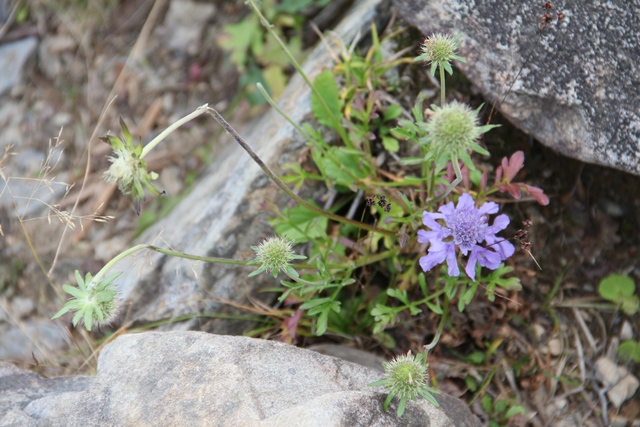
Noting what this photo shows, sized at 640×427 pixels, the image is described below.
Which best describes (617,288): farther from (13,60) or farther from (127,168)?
(13,60)

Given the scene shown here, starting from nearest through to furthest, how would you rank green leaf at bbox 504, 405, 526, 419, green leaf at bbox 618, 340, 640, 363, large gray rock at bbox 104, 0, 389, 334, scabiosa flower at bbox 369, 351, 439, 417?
scabiosa flower at bbox 369, 351, 439, 417 < green leaf at bbox 504, 405, 526, 419 < green leaf at bbox 618, 340, 640, 363 < large gray rock at bbox 104, 0, 389, 334

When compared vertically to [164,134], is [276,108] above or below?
below

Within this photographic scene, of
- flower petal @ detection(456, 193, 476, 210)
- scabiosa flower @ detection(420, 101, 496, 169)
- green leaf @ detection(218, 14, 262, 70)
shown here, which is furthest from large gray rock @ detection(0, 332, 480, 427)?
green leaf @ detection(218, 14, 262, 70)

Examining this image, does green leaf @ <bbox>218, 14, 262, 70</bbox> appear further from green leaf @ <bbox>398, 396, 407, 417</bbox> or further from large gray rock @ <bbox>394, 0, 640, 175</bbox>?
green leaf @ <bbox>398, 396, 407, 417</bbox>

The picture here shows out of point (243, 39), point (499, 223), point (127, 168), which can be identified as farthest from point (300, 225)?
point (243, 39)

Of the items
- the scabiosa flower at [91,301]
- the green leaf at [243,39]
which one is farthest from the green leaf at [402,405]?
the green leaf at [243,39]

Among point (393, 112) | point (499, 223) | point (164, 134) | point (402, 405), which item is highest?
point (164, 134)
